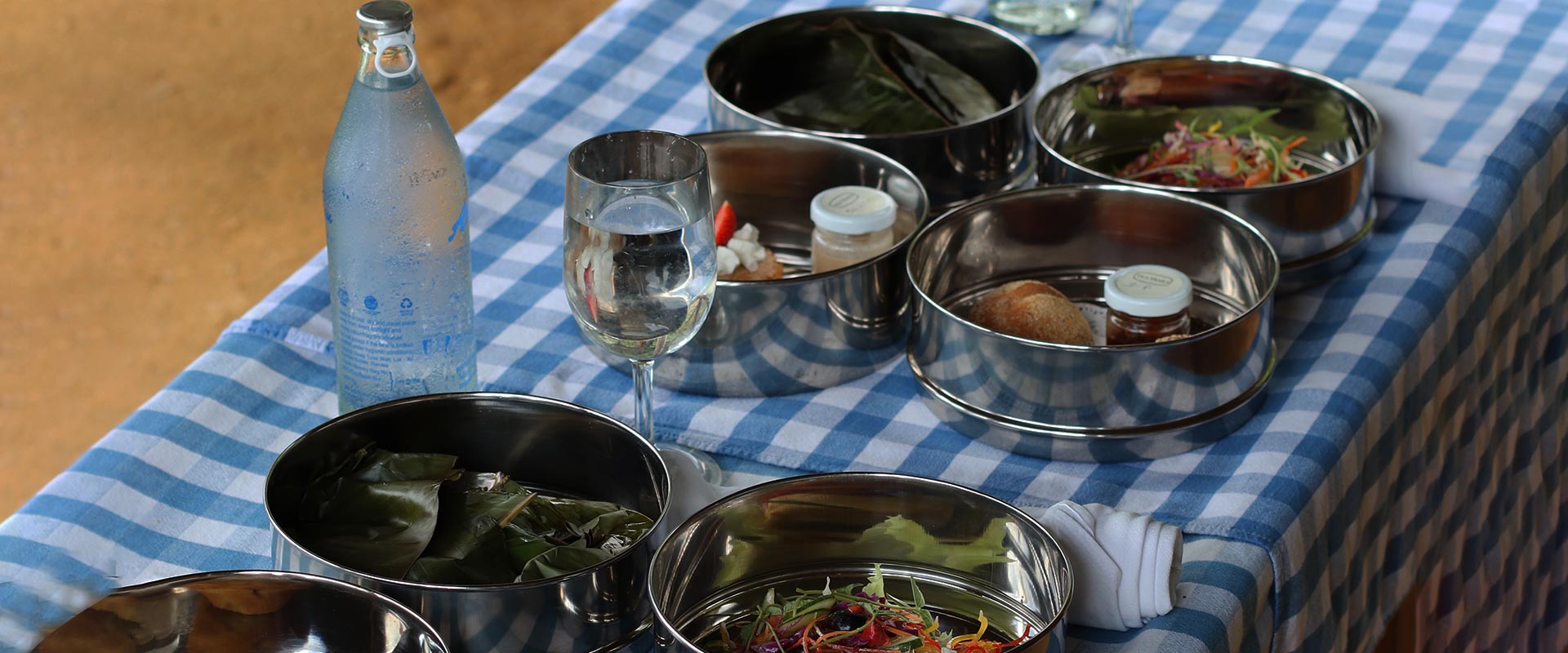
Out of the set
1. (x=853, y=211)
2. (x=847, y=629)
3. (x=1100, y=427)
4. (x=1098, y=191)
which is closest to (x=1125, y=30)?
(x=1098, y=191)

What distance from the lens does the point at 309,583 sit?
722 millimetres

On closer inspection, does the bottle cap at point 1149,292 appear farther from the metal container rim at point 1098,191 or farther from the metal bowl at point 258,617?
the metal bowl at point 258,617

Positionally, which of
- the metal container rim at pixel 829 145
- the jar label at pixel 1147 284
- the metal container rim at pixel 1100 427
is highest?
the metal container rim at pixel 829 145

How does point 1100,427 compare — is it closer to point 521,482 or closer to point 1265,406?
point 1265,406

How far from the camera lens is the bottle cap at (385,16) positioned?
2.65ft

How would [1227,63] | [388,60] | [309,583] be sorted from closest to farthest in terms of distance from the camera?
[309,583], [388,60], [1227,63]

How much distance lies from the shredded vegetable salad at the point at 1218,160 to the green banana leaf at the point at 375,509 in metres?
0.68

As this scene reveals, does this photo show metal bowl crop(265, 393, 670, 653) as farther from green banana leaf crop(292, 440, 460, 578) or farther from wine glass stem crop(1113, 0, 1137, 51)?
wine glass stem crop(1113, 0, 1137, 51)

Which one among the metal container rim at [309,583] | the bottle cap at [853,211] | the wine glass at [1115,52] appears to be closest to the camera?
the metal container rim at [309,583]

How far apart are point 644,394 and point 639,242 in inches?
5.8

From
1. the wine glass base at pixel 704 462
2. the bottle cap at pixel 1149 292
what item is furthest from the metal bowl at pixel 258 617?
the bottle cap at pixel 1149 292

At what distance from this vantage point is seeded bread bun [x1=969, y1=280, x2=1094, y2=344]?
3.33 ft

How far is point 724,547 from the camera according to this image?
833 mm

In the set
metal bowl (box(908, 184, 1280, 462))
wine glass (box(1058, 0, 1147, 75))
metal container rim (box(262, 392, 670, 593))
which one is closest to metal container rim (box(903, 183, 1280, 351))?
metal bowl (box(908, 184, 1280, 462))
